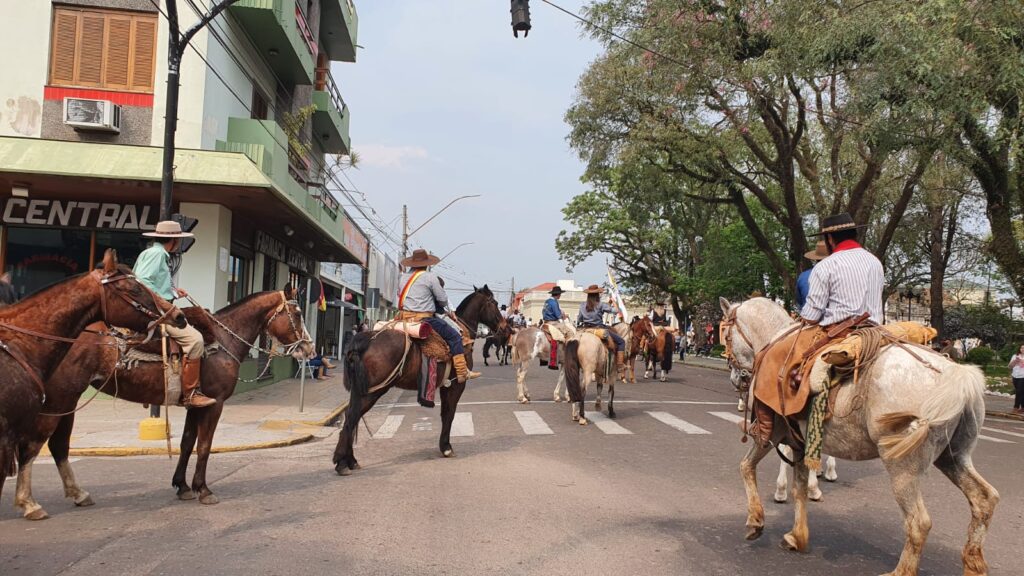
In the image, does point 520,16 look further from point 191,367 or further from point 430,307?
point 191,367

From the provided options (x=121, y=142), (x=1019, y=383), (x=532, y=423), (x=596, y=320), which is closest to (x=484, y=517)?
(x=532, y=423)

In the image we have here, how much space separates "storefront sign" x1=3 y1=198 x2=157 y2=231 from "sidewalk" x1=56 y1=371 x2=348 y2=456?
150 inches

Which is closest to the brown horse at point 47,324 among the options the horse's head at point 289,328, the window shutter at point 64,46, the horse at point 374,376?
the horse's head at point 289,328

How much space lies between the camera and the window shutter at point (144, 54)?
15656 mm

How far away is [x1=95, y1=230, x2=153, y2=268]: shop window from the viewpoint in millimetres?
15898

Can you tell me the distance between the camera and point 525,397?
1639 centimetres

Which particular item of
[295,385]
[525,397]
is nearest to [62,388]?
[525,397]

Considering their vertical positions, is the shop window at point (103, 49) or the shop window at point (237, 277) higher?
the shop window at point (103, 49)

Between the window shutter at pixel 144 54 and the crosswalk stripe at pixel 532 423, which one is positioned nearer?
the crosswalk stripe at pixel 532 423

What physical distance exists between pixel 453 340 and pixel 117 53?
11.4 meters

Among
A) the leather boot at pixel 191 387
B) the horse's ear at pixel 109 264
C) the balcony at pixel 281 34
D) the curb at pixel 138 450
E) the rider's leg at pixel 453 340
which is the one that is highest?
the balcony at pixel 281 34

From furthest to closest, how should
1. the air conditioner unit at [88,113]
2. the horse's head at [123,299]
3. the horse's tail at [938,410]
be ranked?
1. the air conditioner unit at [88,113]
2. the horse's head at [123,299]
3. the horse's tail at [938,410]

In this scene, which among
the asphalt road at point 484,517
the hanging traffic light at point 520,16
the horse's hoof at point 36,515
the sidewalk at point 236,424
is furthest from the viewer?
the hanging traffic light at point 520,16

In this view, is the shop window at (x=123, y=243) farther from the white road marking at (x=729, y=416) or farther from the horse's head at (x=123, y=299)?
the white road marking at (x=729, y=416)
